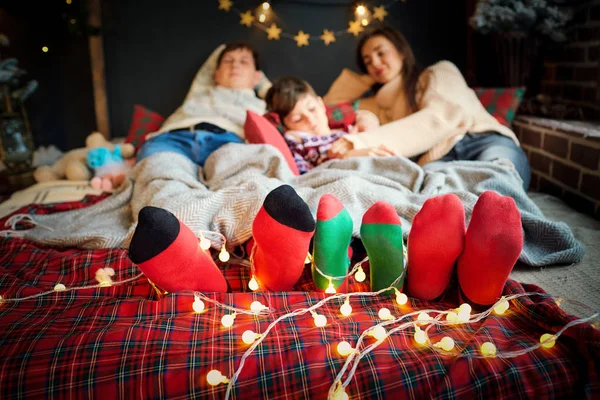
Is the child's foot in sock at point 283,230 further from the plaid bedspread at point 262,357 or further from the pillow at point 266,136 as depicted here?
the pillow at point 266,136

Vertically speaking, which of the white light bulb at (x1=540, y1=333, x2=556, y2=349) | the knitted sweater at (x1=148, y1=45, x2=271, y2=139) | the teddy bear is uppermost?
the knitted sweater at (x1=148, y1=45, x2=271, y2=139)

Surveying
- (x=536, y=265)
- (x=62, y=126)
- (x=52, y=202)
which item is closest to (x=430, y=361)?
(x=536, y=265)

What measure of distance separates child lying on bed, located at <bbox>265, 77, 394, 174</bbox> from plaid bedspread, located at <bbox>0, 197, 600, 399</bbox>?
91 centimetres

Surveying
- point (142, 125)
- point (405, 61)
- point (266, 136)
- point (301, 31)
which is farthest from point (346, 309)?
point (301, 31)

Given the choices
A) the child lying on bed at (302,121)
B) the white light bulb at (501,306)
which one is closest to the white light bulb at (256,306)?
the white light bulb at (501,306)

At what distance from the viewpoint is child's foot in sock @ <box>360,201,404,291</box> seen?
89 centimetres

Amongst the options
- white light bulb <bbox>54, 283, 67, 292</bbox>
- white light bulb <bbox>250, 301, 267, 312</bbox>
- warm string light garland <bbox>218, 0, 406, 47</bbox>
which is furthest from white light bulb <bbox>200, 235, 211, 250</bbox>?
warm string light garland <bbox>218, 0, 406, 47</bbox>

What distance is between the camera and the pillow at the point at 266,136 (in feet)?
5.29

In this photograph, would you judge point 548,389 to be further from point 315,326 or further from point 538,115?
point 538,115

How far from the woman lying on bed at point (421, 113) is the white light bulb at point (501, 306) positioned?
83 centimetres

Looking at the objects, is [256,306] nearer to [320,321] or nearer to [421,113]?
[320,321]

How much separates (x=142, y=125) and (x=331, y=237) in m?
1.72

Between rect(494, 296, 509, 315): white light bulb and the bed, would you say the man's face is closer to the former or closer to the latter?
the bed

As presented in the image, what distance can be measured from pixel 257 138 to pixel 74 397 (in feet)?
3.56
